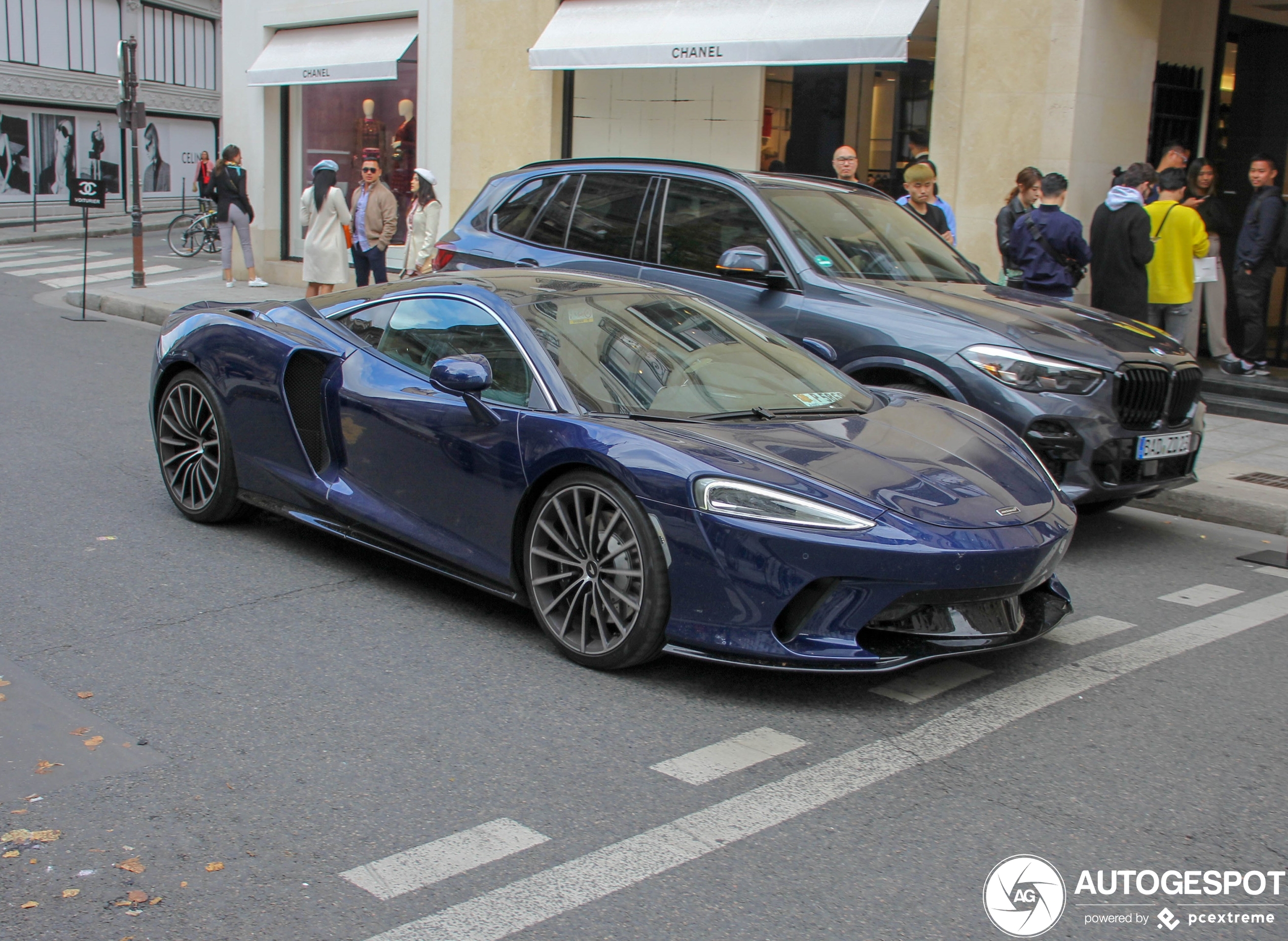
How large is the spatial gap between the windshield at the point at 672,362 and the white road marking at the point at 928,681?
108cm

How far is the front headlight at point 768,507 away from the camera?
4.21 metres

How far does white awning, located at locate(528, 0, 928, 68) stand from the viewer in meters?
12.9

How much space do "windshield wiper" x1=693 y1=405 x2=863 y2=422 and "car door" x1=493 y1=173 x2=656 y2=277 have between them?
3.01 meters

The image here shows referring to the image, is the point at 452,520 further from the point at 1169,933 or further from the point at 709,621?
the point at 1169,933

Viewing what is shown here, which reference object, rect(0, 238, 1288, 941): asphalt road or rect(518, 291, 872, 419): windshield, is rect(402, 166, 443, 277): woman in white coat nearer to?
rect(0, 238, 1288, 941): asphalt road

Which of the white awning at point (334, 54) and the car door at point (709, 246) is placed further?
the white awning at point (334, 54)

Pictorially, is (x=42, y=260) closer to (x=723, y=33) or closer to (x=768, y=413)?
(x=723, y=33)

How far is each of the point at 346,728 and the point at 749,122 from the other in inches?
481

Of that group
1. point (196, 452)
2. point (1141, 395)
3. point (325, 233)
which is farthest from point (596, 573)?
point (325, 233)

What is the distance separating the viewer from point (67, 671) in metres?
4.50

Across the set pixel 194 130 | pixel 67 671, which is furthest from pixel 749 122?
pixel 194 130

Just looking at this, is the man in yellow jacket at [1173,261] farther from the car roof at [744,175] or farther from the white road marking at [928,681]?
the white road marking at [928,681]

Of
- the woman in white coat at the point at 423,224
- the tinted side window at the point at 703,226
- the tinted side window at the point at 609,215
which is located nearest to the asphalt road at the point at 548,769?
the tinted side window at the point at 703,226

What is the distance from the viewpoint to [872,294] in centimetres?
704
